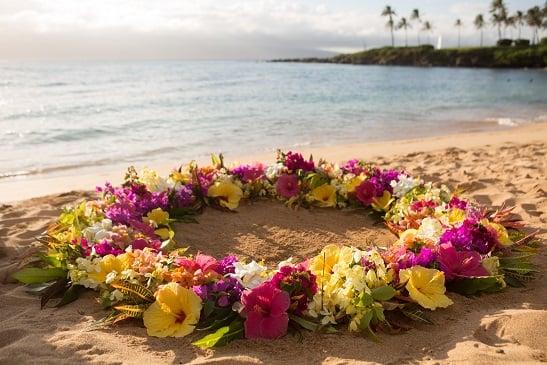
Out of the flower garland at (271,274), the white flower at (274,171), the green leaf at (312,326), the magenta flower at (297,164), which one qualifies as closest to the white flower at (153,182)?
the flower garland at (271,274)

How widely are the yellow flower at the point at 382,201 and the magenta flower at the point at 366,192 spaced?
9cm

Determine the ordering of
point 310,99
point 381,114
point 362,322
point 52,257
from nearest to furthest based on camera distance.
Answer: point 362,322 < point 52,257 < point 381,114 < point 310,99

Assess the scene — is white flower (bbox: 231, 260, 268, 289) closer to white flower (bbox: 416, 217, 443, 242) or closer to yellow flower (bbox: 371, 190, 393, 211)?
white flower (bbox: 416, 217, 443, 242)

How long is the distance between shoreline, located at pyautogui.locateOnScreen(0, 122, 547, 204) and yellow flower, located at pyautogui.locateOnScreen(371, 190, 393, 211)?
430 cm

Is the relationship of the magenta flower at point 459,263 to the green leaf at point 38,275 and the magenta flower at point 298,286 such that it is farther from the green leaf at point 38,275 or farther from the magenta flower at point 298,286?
the green leaf at point 38,275

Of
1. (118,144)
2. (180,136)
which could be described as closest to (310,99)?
(180,136)

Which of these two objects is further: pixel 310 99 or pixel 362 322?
pixel 310 99

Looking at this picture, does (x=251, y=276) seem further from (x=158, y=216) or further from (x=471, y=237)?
(x=158, y=216)

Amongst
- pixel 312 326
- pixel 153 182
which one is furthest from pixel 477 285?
pixel 153 182

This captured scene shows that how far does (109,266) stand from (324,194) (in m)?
2.98

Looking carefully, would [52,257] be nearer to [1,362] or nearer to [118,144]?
[1,362]

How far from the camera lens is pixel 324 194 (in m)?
6.23

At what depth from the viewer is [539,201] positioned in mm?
6145

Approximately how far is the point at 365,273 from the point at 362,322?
40cm
